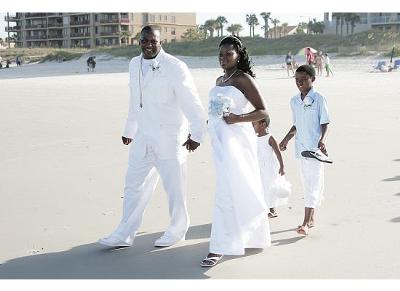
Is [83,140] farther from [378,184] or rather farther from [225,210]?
[225,210]

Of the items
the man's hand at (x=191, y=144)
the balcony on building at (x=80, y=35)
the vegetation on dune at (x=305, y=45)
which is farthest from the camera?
the balcony on building at (x=80, y=35)

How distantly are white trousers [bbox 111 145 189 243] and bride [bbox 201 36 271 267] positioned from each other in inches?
22.2

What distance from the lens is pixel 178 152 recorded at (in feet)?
18.1

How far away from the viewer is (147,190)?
223 inches

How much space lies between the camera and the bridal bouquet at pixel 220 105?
5.04m

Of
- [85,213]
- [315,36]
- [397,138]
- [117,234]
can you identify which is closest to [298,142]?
[117,234]

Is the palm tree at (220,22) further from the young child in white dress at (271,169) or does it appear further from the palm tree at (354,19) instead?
the young child in white dress at (271,169)

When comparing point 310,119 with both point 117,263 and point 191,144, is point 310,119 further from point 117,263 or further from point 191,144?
point 117,263

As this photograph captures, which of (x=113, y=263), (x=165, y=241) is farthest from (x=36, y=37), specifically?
(x=113, y=263)

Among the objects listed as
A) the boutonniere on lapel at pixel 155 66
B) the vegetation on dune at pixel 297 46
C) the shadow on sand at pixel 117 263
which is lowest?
the shadow on sand at pixel 117 263

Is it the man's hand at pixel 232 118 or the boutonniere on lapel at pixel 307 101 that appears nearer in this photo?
the man's hand at pixel 232 118

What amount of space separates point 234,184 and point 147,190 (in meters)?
0.95

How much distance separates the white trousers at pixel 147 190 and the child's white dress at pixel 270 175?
1.01 meters

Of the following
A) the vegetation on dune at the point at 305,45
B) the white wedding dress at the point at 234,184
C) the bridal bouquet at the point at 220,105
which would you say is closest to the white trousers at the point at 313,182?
the white wedding dress at the point at 234,184
